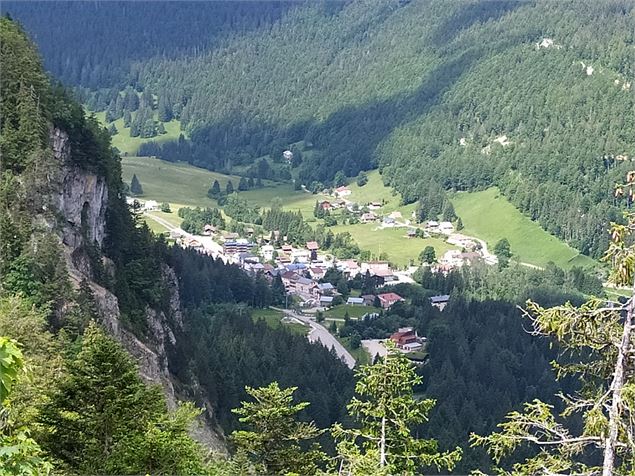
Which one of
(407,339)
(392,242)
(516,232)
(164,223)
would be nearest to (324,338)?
(407,339)

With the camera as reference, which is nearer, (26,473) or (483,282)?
(26,473)

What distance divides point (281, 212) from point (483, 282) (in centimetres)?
5596

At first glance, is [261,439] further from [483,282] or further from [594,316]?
[483,282]

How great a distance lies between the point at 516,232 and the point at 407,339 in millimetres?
79346

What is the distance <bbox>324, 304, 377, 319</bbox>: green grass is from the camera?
11981 cm

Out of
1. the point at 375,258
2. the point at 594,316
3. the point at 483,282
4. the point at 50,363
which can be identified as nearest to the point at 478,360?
the point at 483,282

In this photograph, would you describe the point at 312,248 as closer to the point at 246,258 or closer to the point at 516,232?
the point at 246,258

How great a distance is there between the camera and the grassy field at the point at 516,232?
16388 centimetres

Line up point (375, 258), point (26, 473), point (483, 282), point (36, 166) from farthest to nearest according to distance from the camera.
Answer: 1. point (375, 258)
2. point (483, 282)
3. point (36, 166)
4. point (26, 473)

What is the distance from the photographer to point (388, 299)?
124812mm

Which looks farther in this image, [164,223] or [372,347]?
[164,223]

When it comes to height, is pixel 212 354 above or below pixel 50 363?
below

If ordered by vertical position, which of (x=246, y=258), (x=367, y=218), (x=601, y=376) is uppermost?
(x=601, y=376)

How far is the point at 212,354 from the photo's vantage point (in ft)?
268
